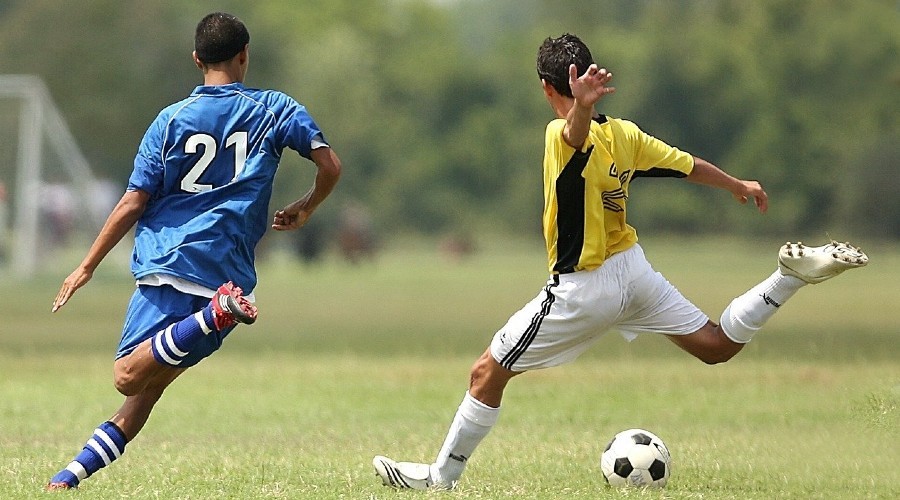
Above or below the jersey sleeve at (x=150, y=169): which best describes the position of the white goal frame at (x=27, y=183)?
below

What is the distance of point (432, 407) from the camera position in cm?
1091

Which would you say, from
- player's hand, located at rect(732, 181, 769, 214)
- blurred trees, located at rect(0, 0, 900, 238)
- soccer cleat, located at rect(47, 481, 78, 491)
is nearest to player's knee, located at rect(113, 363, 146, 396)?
soccer cleat, located at rect(47, 481, 78, 491)

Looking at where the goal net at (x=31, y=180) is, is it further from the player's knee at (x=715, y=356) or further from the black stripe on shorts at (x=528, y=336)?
the black stripe on shorts at (x=528, y=336)

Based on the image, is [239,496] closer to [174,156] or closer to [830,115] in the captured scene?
[174,156]

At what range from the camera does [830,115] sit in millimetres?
44531

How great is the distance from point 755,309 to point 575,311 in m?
0.92

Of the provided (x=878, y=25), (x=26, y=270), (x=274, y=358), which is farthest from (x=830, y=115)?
(x=274, y=358)

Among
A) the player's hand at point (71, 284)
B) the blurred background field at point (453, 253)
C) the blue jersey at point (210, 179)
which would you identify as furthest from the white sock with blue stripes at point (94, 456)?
the blue jersey at point (210, 179)

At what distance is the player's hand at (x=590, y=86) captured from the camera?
243 inches

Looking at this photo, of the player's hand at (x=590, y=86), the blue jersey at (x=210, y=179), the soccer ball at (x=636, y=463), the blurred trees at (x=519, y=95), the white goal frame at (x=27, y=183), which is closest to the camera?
the player's hand at (x=590, y=86)

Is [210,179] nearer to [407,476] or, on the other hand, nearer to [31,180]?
[407,476]

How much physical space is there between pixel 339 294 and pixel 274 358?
40.7 feet

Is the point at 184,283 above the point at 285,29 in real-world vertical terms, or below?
above

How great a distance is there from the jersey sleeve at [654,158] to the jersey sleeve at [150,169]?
2.01 meters
